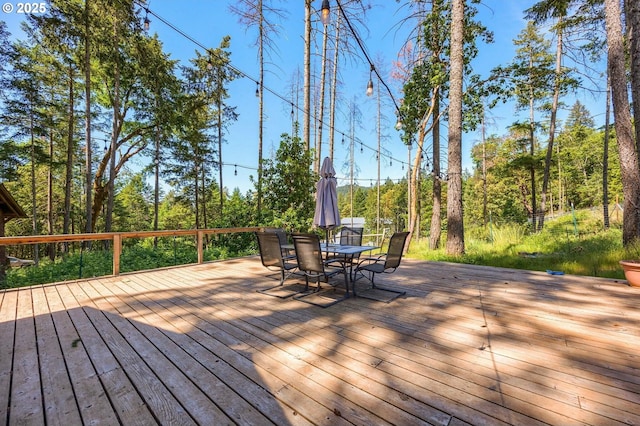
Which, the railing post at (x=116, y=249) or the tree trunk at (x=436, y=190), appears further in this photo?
the tree trunk at (x=436, y=190)

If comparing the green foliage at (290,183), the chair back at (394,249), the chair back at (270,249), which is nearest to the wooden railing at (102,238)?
the chair back at (270,249)

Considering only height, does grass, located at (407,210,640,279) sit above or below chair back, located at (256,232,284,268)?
below

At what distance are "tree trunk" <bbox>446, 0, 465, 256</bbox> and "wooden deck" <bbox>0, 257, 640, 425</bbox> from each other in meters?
2.67

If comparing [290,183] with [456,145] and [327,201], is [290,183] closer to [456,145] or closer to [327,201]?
[327,201]

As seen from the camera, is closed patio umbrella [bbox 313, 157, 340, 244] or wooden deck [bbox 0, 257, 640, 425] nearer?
wooden deck [bbox 0, 257, 640, 425]

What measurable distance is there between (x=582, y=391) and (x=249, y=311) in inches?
108

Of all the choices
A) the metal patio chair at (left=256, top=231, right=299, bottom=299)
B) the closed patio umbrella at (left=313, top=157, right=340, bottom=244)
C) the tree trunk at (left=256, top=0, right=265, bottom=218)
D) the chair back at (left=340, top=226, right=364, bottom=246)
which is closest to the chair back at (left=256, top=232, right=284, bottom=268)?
the metal patio chair at (left=256, top=231, right=299, bottom=299)

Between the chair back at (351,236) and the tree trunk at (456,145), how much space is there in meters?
2.40

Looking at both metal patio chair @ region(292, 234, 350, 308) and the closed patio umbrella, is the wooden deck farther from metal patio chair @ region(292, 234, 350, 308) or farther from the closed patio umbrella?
the closed patio umbrella

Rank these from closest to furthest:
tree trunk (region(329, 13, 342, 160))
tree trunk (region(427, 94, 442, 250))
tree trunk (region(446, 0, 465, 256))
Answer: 1. tree trunk (region(446, 0, 465, 256))
2. tree trunk (region(427, 94, 442, 250))
3. tree trunk (region(329, 13, 342, 160))

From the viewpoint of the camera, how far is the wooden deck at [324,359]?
1452 millimetres

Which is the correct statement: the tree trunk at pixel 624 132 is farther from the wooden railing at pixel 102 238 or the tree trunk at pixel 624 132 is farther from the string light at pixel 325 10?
the wooden railing at pixel 102 238

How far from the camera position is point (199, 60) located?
43.4ft

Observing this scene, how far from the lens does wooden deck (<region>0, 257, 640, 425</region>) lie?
57.2 inches
